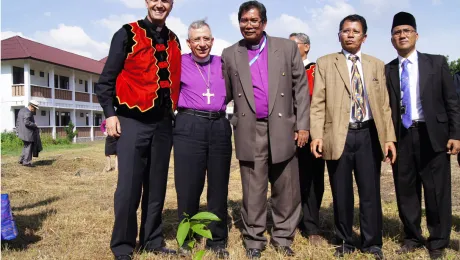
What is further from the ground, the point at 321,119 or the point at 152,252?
the point at 321,119

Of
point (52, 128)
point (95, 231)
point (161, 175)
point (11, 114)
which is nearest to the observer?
point (161, 175)

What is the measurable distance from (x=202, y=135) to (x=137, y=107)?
0.65 meters

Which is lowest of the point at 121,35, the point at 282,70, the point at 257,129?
the point at 257,129

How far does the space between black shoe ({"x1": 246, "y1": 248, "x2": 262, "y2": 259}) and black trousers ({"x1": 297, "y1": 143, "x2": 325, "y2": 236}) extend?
0.82 m

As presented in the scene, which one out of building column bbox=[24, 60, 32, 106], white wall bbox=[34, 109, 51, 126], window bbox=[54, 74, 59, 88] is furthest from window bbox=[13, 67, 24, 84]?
window bbox=[54, 74, 59, 88]

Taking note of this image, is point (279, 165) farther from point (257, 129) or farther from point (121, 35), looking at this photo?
point (121, 35)

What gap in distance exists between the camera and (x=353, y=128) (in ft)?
12.1

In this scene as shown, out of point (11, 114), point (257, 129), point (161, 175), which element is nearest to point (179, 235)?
point (161, 175)

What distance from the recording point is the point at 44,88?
2505cm

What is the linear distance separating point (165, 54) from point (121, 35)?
433mm

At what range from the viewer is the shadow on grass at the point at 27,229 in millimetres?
4109

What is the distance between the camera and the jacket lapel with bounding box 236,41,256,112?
12.2 ft

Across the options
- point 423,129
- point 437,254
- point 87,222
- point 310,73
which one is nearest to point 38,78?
point 87,222

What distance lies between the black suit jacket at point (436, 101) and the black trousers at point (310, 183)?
952 mm
